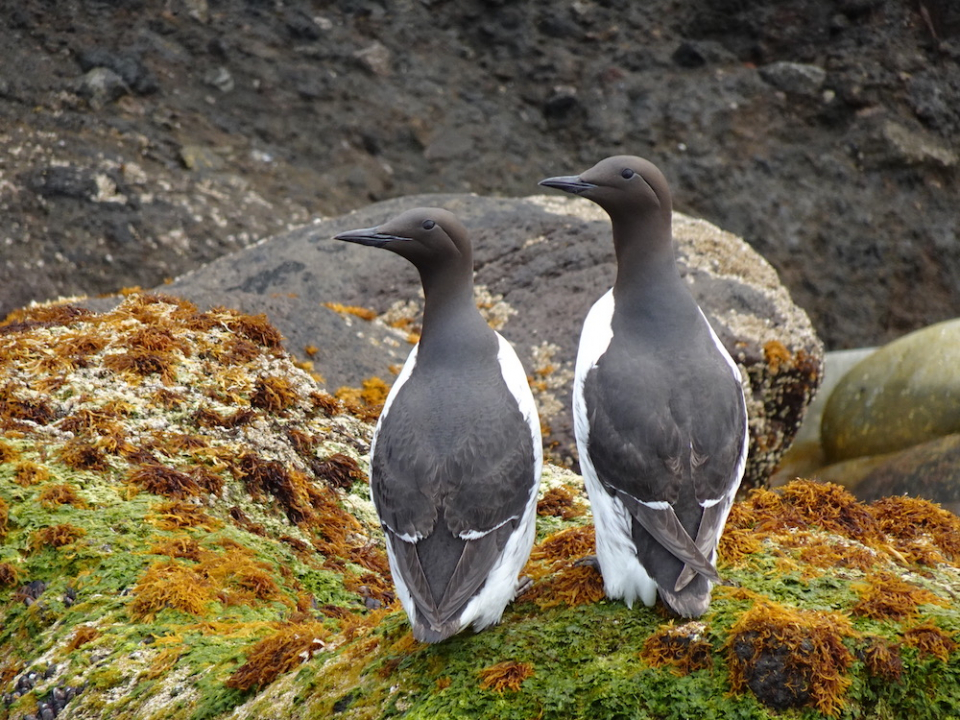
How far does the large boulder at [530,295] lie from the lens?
23.6ft

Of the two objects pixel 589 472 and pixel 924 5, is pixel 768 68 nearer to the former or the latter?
pixel 924 5

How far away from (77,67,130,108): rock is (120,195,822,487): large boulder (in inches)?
136

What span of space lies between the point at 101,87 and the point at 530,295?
5.82 meters

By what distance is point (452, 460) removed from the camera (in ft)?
13.3

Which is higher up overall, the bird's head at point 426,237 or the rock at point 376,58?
the bird's head at point 426,237

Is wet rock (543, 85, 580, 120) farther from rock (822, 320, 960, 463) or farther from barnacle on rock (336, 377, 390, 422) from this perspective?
barnacle on rock (336, 377, 390, 422)

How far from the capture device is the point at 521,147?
11.9 meters

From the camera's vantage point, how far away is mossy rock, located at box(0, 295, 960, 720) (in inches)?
141

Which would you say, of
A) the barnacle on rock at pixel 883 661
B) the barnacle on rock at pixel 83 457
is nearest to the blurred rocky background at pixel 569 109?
Result: the barnacle on rock at pixel 83 457

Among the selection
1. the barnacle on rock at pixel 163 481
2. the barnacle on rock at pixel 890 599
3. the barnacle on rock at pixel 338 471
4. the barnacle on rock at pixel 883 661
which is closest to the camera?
the barnacle on rock at pixel 883 661

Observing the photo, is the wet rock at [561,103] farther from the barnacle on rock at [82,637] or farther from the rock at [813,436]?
the barnacle on rock at [82,637]

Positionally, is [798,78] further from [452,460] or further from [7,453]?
[7,453]

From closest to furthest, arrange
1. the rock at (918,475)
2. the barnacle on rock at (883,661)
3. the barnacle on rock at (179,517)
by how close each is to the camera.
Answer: the barnacle on rock at (883,661) → the barnacle on rock at (179,517) → the rock at (918,475)

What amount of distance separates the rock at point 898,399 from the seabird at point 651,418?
18.0ft
